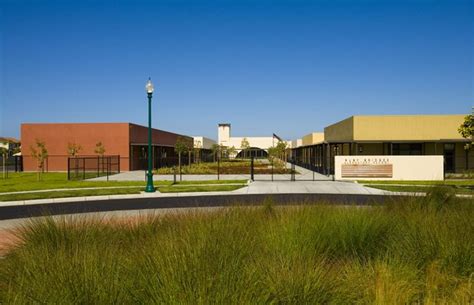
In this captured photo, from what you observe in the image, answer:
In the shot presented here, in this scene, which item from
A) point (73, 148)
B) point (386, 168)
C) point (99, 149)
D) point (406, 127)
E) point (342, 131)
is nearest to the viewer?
point (386, 168)

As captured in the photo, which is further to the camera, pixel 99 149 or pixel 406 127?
pixel 99 149

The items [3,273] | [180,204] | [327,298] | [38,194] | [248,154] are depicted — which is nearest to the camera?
[327,298]

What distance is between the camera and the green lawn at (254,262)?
11.9 feet

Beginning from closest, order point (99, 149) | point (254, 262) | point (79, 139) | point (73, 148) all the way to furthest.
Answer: point (254, 262), point (73, 148), point (99, 149), point (79, 139)

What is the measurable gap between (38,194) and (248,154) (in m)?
72.0

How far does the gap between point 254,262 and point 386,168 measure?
25788 mm

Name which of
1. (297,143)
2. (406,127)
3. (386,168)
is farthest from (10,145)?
(386,168)

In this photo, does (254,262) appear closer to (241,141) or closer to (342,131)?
(342,131)

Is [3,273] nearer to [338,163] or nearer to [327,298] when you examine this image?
[327,298]

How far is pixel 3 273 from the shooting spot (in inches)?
181

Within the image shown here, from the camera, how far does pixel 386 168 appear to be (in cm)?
2800

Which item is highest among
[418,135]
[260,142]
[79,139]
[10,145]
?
[260,142]

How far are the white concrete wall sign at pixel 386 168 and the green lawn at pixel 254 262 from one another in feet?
70.3

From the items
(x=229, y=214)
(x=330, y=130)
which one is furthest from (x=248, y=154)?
(x=229, y=214)
